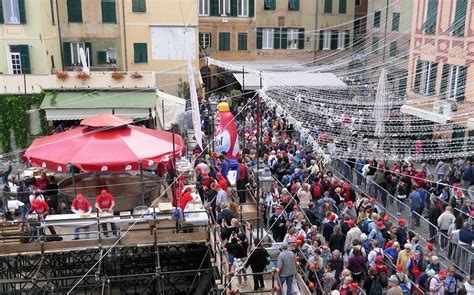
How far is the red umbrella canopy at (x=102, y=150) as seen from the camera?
14.9 metres

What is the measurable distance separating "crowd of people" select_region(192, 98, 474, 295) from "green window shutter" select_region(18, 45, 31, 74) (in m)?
14.1

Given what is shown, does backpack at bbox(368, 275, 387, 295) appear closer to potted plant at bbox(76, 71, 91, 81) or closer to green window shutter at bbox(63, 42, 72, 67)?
potted plant at bbox(76, 71, 91, 81)

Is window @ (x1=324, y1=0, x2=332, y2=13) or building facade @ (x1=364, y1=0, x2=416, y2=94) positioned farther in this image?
window @ (x1=324, y1=0, x2=332, y2=13)

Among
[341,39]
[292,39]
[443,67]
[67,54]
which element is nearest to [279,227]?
[443,67]

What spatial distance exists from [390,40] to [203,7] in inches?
545

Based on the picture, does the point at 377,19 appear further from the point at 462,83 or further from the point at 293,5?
the point at 462,83

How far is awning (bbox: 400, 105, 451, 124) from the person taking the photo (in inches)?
973

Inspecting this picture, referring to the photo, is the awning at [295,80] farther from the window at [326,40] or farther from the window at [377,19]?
the window at [326,40]

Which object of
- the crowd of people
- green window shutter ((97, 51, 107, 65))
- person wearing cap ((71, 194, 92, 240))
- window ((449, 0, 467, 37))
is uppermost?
window ((449, 0, 467, 37))

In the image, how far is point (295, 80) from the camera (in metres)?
34.6

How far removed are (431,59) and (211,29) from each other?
18.8 m

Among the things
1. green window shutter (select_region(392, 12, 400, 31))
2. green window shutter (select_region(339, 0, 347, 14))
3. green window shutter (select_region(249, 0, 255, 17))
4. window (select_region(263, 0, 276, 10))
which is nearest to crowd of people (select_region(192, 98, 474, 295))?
green window shutter (select_region(392, 12, 400, 31))

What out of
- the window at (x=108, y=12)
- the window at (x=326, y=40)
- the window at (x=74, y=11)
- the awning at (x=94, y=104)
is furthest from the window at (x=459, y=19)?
the window at (x=74, y=11)

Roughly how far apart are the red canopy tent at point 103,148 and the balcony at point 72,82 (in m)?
11.4
